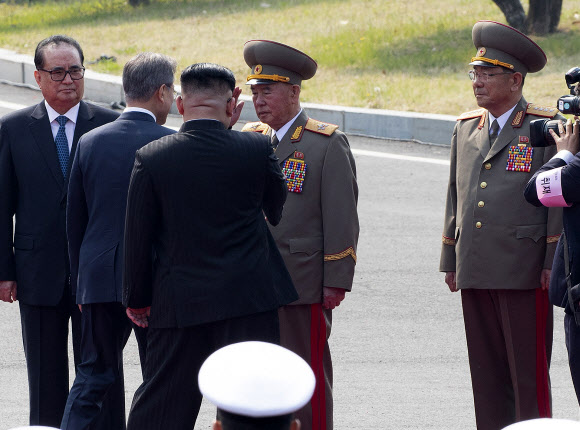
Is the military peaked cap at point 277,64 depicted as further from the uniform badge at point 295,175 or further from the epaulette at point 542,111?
the epaulette at point 542,111

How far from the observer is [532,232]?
4746mm

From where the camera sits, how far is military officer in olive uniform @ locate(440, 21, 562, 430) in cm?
474

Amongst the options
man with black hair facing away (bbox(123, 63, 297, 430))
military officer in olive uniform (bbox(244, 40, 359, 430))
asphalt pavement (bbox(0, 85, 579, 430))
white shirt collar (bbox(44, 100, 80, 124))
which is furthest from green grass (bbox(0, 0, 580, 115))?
man with black hair facing away (bbox(123, 63, 297, 430))

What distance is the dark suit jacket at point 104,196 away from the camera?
14.4ft

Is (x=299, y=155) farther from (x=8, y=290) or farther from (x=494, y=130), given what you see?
(x=8, y=290)

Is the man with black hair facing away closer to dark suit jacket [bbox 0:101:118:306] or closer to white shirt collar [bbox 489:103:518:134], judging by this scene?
dark suit jacket [bbox 0:101:118:306]

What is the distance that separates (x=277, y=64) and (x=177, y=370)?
1672 mm

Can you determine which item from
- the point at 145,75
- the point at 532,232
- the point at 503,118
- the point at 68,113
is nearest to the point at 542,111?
the point at 503,118

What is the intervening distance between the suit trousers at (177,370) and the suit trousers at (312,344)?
861mm

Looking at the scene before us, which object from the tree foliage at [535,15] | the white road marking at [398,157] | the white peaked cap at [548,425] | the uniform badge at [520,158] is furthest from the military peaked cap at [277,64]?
the tree foliage at [535,15]

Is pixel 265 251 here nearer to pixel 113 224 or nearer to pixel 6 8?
pixel 113 224

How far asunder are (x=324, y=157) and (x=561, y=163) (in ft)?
3.49

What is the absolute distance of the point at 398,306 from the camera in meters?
7.09

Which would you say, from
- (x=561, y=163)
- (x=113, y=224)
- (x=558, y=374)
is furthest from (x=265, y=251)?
(x=558, y=374)
